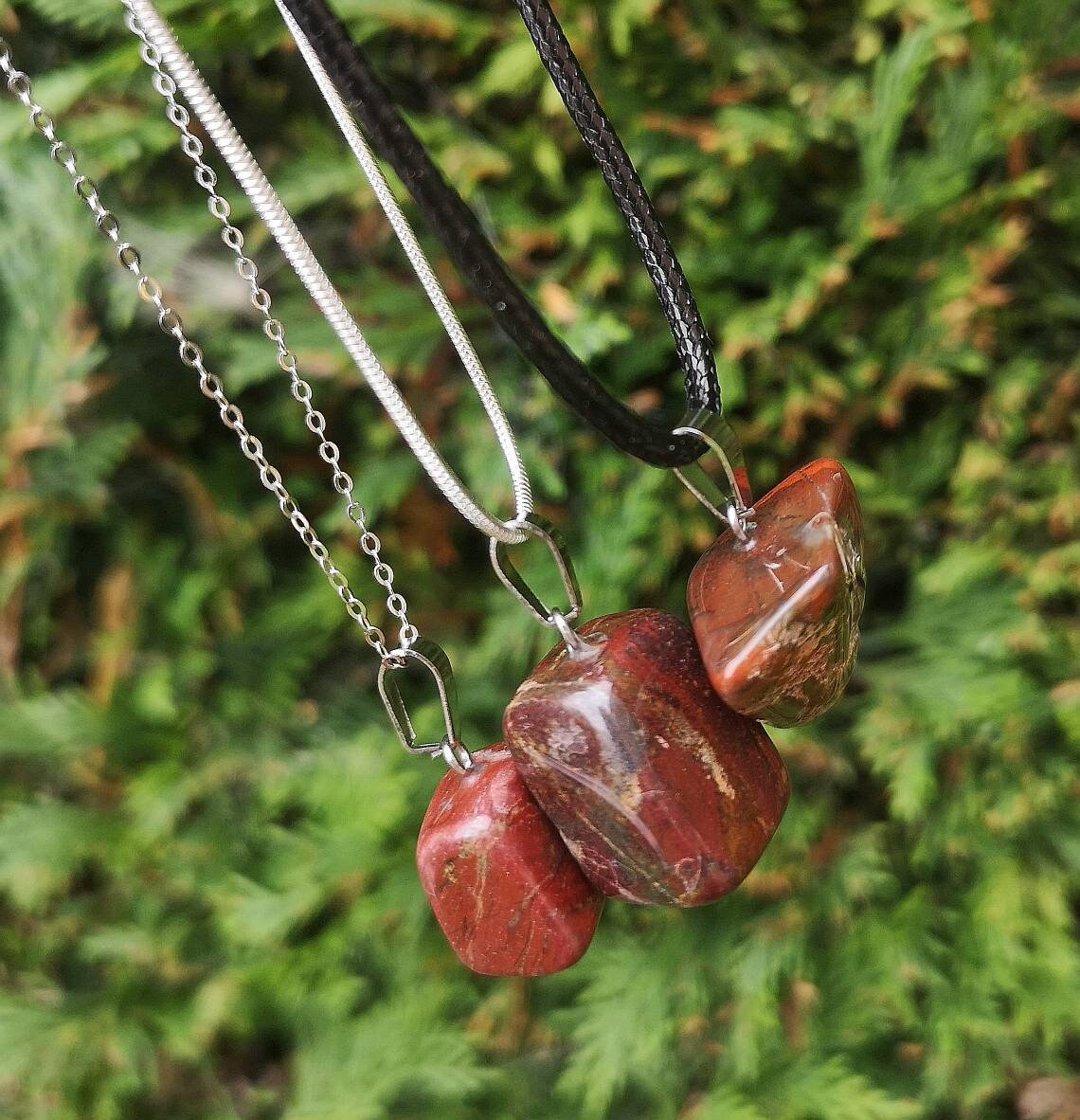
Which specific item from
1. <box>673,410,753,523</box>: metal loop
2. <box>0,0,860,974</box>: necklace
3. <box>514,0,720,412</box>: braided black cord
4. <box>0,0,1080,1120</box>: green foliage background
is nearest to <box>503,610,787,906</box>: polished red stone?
<box>0,0,860,974</box>: necklace

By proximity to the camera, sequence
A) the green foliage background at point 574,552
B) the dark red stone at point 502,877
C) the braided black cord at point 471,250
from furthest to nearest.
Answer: the green foliage background at point 574,552 < the dark red stone at point 502,877 < the braided black cord at point 471,250

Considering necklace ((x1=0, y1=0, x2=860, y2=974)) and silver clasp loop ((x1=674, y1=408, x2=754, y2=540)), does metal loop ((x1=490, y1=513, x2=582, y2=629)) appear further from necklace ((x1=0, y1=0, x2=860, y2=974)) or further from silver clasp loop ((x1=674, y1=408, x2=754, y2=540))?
silver clasp loop ((x1=674, y1=408, x2=754, y2=540))

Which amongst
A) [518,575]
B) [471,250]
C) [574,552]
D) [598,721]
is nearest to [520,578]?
[518,575]

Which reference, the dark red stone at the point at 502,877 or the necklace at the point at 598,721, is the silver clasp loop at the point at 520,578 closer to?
the necklace at the point at 598,721

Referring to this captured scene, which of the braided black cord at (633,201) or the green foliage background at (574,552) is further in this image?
the green foliage background at (574,552)

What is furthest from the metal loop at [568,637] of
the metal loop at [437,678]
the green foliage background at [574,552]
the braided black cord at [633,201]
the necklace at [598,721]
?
the green foliage background at [574,552]

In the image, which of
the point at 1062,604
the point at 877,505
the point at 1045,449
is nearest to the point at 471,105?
the point at 877,505
